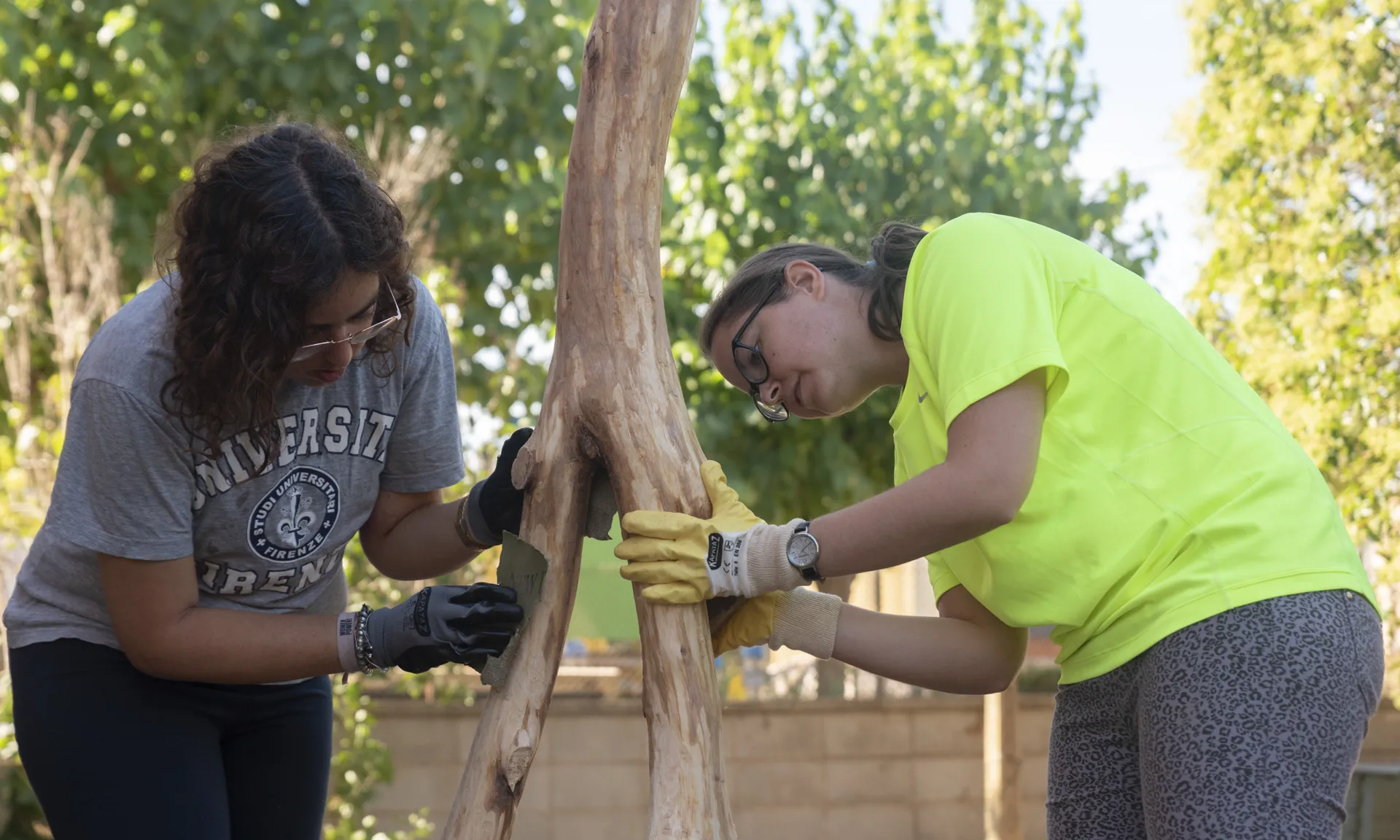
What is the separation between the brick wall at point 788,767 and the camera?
5938mm

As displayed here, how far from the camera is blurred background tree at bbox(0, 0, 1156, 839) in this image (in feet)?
13.2

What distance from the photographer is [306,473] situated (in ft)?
5.97

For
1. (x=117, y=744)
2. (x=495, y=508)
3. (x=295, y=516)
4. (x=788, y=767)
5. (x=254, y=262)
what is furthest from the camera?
(x=788, y=767)

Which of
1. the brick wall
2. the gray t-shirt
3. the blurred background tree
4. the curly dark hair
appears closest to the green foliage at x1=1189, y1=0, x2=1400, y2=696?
the blurred background tree

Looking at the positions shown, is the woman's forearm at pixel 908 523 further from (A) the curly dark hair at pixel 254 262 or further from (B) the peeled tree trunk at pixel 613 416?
(A) the curly dark hair at pixel 254 262

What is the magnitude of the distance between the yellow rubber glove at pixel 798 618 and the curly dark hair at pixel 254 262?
2.53 ft

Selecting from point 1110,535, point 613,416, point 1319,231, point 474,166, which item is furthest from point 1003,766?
point 1110,535

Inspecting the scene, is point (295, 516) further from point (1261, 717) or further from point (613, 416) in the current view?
point (1261, 717)

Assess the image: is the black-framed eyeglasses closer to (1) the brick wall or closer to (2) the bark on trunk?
(2) the bark on trunk

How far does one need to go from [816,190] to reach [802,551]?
9.88 feet

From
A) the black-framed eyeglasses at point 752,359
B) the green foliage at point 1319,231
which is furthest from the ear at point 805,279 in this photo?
the green foliage at point 1319,231

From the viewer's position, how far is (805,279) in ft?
5.83

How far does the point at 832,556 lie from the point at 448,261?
3295 millimetres

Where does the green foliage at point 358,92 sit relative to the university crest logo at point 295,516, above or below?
above
